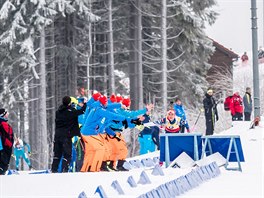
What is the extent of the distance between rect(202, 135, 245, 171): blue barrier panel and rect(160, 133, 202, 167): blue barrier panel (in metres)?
0.22

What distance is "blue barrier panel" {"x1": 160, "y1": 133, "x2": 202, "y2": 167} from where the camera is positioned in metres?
14.7

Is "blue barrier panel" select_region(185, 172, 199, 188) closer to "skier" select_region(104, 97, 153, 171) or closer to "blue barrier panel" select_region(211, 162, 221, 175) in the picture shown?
"blue barrier panel" select_region(211, 162, 221, 175)

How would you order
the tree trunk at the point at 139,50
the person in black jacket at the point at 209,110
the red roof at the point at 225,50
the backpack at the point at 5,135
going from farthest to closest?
the red roof at the point at 225,50 → the tree trunk at the point at 139,50 → the person in black jacket at the point at 209,110 → the backpack at the point at 5,135

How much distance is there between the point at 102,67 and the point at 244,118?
43.0ft

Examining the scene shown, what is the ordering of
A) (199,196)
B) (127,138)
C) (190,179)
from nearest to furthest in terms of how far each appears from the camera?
(199,196) → (190,179) → (127,138)

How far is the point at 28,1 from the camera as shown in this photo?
94.3ft

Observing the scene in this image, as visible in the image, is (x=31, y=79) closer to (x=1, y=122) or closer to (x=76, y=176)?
(x=1, y=122)

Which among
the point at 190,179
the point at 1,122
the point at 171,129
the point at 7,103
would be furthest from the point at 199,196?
A: the point at 7,103

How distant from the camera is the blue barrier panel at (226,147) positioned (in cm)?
1398

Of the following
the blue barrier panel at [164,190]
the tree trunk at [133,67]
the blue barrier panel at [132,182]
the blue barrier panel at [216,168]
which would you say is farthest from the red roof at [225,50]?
the blue barrier panel at [164,190]

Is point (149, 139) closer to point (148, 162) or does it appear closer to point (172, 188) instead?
point (148, 162)

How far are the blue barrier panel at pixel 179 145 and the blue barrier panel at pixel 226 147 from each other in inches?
8.6

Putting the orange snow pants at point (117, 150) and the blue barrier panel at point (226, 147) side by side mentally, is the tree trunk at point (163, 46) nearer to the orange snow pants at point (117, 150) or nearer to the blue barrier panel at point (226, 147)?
the orange snow pants at point (117, 150)

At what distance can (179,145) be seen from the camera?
587 inches
